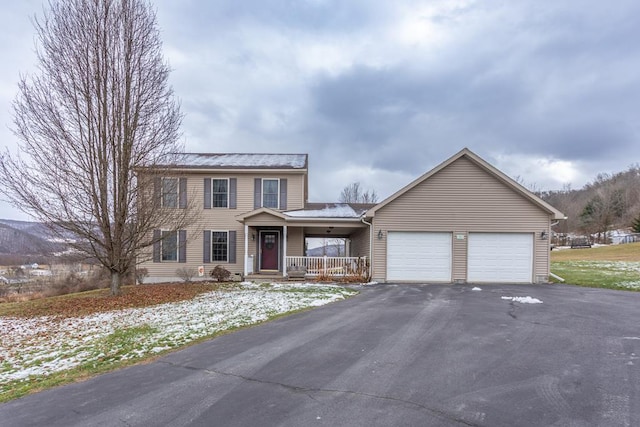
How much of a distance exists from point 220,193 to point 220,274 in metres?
3.94

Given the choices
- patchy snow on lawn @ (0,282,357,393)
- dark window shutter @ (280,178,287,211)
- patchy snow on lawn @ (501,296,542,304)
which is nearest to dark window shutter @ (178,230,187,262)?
dark window shutter @ (280,178,287,211)

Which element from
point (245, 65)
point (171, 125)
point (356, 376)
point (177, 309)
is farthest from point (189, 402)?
point (245, 65)

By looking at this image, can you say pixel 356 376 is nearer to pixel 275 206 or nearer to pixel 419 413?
pixel 419 413

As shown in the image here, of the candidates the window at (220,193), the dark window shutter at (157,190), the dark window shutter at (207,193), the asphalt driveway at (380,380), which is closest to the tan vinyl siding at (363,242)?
the window at (220,193)

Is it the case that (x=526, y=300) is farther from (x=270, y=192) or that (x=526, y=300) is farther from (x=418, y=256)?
(x=270, y=192)

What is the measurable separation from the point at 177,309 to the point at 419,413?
25.9ft

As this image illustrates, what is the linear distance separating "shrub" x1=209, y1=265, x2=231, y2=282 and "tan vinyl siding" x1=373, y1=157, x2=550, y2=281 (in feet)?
21.7

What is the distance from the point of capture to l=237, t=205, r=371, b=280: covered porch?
629 inches

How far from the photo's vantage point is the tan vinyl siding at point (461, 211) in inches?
578

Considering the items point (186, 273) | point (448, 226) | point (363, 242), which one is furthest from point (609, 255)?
point (186, 273)

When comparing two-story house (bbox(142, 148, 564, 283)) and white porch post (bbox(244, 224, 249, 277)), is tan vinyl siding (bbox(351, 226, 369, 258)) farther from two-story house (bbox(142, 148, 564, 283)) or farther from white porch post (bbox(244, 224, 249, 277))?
white porch post (bbox(244, 224, 249, 277))

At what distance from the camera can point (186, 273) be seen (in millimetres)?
16688

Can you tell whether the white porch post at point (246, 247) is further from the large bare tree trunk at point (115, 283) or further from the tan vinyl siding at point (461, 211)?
the tan vinyl siding at point (461, 211)

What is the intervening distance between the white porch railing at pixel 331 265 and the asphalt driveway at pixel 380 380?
8043mm
